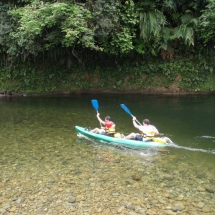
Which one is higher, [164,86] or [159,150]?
[164,86]

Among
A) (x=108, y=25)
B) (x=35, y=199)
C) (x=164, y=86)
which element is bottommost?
(x=35, y=199)

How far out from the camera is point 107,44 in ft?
43.7

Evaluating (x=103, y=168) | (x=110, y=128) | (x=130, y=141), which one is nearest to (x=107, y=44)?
(x=110, y=128)

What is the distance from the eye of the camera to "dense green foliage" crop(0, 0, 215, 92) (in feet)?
37.5

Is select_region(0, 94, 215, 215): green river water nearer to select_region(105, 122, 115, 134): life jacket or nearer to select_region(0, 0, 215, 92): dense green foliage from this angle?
select_region(105, 122, 115, 134): life jacket

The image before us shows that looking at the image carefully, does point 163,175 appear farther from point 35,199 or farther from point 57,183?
point 35,199

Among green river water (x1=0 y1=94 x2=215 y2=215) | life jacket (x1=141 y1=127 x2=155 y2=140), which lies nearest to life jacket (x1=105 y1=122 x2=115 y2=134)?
green river water (x1=0 y1=94 x2=215 y2=215)

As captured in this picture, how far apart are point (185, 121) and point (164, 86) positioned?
6.45 metres

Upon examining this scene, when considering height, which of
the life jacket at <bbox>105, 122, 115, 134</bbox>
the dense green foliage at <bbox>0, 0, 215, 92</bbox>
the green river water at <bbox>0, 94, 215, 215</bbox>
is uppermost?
the dense green foliage at <bbox>0, 0, 215, 92</bbox>

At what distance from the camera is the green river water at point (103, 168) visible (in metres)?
4.54

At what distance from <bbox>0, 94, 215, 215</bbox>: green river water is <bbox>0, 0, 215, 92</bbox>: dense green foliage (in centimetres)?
366

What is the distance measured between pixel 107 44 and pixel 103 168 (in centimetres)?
842

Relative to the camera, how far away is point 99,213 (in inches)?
169

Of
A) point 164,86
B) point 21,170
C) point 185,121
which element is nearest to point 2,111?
point 21,170
